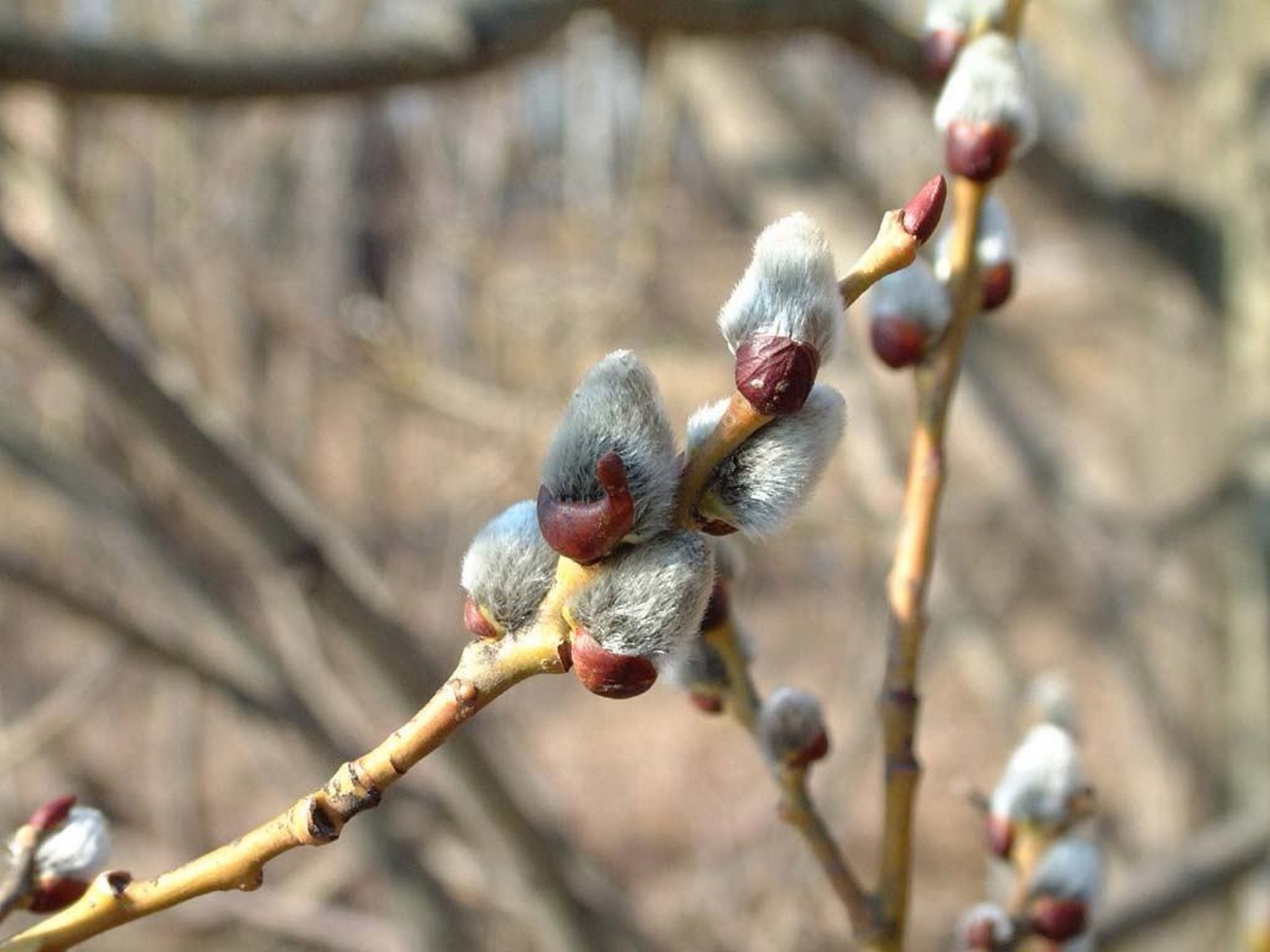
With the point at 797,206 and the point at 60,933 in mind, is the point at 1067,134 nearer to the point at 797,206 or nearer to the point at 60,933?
the point at 797,206

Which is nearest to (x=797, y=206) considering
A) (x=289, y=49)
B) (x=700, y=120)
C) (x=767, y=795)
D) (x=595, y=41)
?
(x=700, y=120)

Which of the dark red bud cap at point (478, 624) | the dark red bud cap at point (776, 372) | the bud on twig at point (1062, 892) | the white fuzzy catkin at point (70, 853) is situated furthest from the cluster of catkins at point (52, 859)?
the bud on twig at point (1062, 892)

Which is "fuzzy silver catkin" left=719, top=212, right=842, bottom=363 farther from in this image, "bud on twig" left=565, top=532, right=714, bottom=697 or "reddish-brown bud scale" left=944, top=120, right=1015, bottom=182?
"reddish-brown bud scale" left=944, top=120, right=1015, bottom=182

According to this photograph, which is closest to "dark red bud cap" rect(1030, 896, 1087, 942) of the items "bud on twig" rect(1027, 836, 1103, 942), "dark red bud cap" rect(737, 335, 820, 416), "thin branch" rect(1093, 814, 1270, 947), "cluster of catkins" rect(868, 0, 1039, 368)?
"bud on twig" rect(1027, 836, 1103, 942)

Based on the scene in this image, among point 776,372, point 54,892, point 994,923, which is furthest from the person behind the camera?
point 994,923

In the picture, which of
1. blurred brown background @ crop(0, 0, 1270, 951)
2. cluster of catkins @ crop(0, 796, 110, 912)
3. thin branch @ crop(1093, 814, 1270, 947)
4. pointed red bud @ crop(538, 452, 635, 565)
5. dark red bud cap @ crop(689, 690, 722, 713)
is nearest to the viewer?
pointed red bud @ crop(538, 452, 635, 565)

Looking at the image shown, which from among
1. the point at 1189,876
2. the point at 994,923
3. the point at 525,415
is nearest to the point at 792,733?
the point at 994,923

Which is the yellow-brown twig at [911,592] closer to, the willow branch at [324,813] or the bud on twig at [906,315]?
the bud on twig at [906,315]

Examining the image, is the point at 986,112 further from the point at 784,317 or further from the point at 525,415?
the point at 525,415
